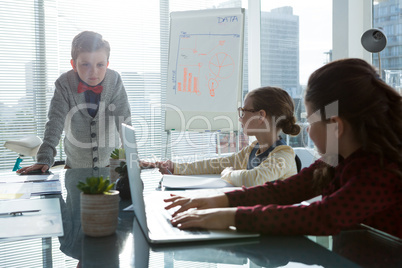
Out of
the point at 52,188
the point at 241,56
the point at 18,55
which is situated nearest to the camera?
the point at 52,188

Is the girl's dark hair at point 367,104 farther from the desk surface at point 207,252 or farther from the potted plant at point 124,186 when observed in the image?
the potted plant at point 124,186

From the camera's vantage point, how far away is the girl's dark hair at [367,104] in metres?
0.81

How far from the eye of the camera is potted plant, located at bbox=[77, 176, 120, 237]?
2.65 ft


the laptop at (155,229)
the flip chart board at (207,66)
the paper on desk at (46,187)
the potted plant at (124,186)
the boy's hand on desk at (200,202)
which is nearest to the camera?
the laptop at (155,229)

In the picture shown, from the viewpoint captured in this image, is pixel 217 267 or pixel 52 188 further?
pixel 52 188

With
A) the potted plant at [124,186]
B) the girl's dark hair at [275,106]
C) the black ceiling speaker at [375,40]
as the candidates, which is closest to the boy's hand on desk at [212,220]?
the potted plant at [124,186]

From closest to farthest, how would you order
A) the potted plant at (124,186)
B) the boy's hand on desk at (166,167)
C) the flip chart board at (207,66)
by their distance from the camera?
the potted plant at (124,186), the boy's hand on desk at (166,167), the flip chart board at (207,66)

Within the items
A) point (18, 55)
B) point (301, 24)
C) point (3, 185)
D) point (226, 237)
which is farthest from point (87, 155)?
point (301, 24)

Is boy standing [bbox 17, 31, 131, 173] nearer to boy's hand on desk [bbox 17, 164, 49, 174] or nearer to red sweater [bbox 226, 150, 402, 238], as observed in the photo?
boy's hand on desk [bbox 17, 164, 49, 174]

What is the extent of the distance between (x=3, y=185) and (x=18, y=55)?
2710 millimetres

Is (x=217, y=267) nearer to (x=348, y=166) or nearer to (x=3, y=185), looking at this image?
(x=348, y=166)

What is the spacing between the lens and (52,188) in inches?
54.9

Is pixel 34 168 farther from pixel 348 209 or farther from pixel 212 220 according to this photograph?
pixel 348 209

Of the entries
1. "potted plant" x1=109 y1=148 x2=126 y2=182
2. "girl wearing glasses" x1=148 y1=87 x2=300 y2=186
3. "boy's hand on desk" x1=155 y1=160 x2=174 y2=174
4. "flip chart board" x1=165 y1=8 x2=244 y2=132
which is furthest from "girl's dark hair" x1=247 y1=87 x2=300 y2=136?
"flip chart board" x1=165 y1=8 x2=244 y2=132
